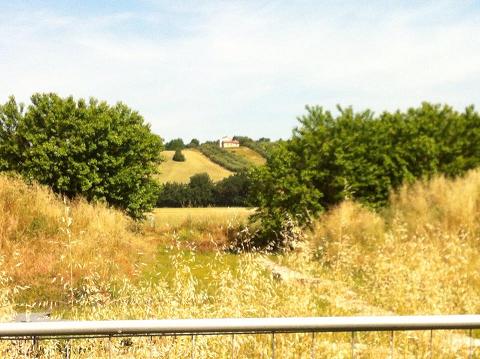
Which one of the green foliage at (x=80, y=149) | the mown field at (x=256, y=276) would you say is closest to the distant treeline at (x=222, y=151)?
the green foliage at (x=80, y=149)

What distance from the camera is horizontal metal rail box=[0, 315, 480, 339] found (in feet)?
7.26

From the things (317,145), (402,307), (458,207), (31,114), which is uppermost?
(31,114)

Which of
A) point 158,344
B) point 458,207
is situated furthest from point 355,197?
point 158,344

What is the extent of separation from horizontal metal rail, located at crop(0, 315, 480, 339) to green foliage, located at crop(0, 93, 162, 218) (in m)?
22.5

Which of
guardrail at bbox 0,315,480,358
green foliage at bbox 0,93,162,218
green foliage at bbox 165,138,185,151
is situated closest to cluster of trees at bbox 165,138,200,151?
green foliage at bbox 165,138,185,151

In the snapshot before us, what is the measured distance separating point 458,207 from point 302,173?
859cm

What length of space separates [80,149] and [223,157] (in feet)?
146

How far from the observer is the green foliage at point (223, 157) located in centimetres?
6432

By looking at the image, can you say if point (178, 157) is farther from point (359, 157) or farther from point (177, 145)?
point (359, 157)

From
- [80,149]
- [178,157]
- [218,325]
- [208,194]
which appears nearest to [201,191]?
[208,194]

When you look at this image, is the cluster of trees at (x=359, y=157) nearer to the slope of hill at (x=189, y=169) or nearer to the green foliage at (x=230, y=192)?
the green foliage at (x=230, y=192)

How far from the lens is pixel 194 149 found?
71812mm

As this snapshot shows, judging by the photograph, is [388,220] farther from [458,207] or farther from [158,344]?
[158,344]

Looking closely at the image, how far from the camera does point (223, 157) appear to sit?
68438 millimetres
